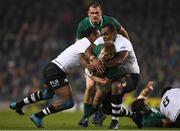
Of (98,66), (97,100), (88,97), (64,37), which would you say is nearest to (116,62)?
(98,66)

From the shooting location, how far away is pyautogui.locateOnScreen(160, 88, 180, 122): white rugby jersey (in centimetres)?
1267

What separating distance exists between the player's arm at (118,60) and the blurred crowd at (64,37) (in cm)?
1070

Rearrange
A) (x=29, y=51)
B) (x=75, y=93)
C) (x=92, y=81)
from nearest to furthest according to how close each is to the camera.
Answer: (x=92, y=81), (x=75, y=93), (x=29, y=51)

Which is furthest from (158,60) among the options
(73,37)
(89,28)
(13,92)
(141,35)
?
(89,28)

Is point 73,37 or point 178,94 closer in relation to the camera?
point 178,94

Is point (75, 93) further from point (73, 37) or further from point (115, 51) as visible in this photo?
point (115, 51)

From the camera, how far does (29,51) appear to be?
25297 millimetres

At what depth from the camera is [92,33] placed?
44.6ft

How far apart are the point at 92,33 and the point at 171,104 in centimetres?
202

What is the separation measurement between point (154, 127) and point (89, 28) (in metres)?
2.28

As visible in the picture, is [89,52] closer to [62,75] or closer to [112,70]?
[112,70]

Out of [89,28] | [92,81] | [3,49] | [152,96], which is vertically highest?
[89,28]

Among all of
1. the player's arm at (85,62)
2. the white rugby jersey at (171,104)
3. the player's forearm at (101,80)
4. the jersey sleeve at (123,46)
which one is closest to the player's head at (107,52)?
the jersey sleeve at (123,46)

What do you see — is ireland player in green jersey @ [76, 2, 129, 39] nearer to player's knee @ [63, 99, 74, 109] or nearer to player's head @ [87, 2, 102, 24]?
player's head @ [87, 2, 102, 24]
